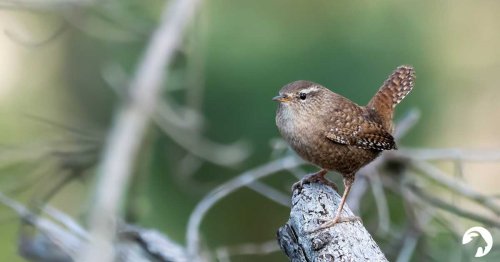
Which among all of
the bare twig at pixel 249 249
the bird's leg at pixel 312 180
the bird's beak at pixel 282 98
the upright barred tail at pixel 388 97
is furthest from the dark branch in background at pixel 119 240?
the upright barred tail at pixel 388 97

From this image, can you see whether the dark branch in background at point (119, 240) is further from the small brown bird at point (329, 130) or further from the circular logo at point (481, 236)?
the circular logo at point (481, 236)

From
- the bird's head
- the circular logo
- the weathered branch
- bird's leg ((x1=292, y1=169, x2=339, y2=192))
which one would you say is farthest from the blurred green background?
the weathered branch

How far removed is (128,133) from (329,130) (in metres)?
0.80

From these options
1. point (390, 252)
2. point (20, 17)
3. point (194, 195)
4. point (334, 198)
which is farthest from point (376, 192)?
point (20, 17)

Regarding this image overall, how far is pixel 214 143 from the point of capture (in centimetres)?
424

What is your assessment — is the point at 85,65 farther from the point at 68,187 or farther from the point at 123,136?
the point at 123,136

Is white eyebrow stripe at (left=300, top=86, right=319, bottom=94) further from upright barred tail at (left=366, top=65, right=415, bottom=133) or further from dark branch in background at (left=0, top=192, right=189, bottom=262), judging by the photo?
dark branch in background at (left=0, top=192, right=189, bottom=262)

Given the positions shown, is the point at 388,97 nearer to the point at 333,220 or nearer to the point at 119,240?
the point at 333,220

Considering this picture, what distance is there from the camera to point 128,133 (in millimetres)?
2287

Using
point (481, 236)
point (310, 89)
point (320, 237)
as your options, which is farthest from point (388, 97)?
point (320, 237)

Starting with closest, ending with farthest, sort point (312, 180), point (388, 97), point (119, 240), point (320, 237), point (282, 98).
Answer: point (320, 237), point (312, 180), point (119, 240), point (282, 98), point (388, 97)

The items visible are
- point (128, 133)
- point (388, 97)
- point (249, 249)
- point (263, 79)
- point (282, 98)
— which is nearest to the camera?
point (128, 133)

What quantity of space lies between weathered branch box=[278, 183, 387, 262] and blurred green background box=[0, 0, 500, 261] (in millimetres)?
Answer: 1053

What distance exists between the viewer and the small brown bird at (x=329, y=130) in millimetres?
2766
